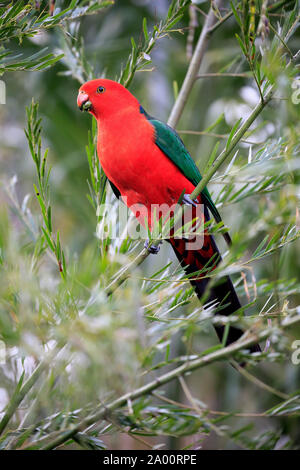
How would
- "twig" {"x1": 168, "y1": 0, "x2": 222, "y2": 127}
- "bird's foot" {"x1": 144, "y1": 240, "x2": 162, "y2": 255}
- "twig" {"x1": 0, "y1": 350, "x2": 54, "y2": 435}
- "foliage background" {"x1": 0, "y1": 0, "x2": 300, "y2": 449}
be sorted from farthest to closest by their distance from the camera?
"twig" {"x1": 168, "y1": 0, "x2": 222, "y2": 127}
"bird's foot" {"x1": 144, "y1": 240, "x2": 162, "y2": 255}
"twig" {"x1": 0, "y1": 350, "x2": 54, "y2": 435}
"foliage background" {"x1": 0, "y1": 0, "x2": 300, "y2": 449}

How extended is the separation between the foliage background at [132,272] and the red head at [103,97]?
0.07 meters

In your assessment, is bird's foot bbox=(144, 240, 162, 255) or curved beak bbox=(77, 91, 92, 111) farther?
curved beak bbox=(77, 91, 92, 111)

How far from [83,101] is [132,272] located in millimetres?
688

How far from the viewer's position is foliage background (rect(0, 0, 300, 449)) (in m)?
0.40

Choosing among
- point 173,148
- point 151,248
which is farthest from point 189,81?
point 151,248

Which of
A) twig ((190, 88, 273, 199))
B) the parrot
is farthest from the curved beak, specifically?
twig ((190, 88, 273, 199))

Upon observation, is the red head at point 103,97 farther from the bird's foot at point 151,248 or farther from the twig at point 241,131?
the twig at point 241,131

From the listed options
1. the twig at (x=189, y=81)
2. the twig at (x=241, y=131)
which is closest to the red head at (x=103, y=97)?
the twig at (x=189, y=81)

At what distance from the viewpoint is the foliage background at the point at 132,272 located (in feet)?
1.33

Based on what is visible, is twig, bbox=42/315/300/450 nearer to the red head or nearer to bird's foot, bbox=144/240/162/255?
bird's foot, bbox=144/240/162/255

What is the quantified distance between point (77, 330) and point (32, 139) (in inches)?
16.3

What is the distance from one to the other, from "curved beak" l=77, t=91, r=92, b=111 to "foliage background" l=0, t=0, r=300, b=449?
7 cm

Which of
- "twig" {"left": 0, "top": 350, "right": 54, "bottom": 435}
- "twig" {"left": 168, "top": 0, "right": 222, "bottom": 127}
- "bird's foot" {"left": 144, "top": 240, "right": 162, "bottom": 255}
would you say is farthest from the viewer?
"twig" {"left": 168, "top": 0, "right": 222, "bottom": 127}

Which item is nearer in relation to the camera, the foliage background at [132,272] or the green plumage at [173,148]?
the foliage background at [132,272]
